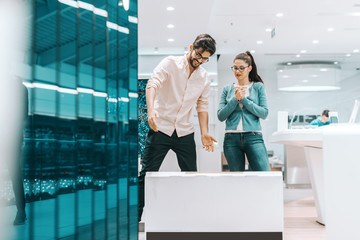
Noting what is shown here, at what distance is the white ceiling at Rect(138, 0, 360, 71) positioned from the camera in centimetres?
505

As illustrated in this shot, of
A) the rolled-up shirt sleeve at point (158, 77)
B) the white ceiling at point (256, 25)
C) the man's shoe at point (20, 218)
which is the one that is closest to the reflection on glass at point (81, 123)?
the man's shoe at point (20, 218)

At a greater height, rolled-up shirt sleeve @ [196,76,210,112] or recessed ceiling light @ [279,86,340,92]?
recessed ceiling light @ [279,86,340,92]

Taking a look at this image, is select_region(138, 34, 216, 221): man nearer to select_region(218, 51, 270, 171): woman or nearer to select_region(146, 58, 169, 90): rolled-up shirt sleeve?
select_region(146, 58, 169, 90): rolled-up shirt sleeve

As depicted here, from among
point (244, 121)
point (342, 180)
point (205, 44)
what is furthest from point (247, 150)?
point (342, 180)

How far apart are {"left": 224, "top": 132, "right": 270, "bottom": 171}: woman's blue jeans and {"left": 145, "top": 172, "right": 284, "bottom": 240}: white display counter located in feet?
1.89

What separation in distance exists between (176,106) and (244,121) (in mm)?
435

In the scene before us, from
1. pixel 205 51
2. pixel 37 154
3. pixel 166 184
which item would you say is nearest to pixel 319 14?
pixel 205 51

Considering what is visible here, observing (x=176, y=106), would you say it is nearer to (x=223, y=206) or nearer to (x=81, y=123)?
(x=223, y=206)

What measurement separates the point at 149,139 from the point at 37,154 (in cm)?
91

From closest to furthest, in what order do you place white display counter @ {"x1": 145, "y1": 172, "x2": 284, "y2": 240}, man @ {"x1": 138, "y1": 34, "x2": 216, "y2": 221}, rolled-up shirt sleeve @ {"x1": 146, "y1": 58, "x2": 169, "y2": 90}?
white display counter @ {"x1": 145, "y1": 172, "x2": 284, "y2": 240}
rolled-up shirt sleeve @ {"x1": 146, "y1": 58, "x2": 169, "y2": 90}
man @ {"x1": 138, "y1": 34, "x2": 216, "y2": 221}

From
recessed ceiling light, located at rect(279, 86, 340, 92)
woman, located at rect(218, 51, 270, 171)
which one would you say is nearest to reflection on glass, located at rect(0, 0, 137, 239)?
woman, located at rect(218, 51, 270, 171)

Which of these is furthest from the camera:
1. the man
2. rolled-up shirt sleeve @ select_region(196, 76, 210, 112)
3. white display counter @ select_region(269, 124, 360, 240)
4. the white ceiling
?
the white ceiling

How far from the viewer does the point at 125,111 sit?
1279mm

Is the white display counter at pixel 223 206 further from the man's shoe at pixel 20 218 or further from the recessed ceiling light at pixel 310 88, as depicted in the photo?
the recessed ceiling light at pixel 310 88
